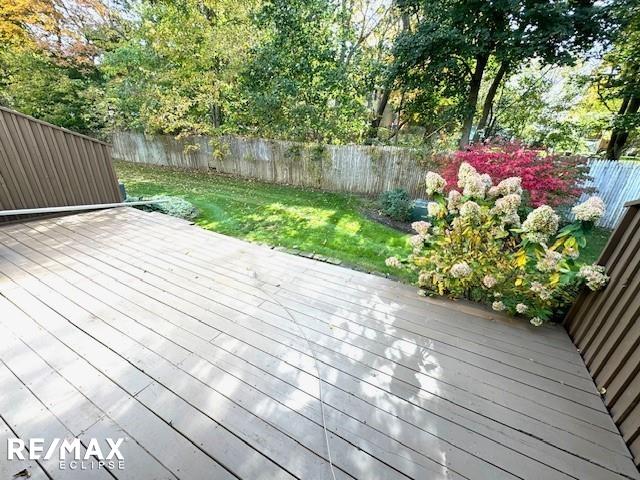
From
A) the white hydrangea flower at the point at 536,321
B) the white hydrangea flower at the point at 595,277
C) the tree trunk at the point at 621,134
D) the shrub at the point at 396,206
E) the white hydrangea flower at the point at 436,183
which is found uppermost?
the tree trunk at the point at 621,134

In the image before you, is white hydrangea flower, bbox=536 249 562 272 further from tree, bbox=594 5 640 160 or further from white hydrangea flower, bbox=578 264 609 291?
tree, bbox=594 5 640 160

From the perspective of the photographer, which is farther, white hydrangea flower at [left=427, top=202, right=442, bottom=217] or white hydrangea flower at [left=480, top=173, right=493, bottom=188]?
white hydrangea flower at [left=427, top=202, right=442, bottom=217]

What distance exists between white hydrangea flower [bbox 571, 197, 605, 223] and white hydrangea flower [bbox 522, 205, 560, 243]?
0.14 m

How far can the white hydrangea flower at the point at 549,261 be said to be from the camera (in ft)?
7.00

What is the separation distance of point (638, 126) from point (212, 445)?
1068 cm

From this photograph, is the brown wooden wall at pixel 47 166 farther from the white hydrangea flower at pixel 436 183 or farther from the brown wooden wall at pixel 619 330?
the brown wooden wall at pixel 619 330

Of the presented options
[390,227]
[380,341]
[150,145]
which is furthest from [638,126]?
[150,145]

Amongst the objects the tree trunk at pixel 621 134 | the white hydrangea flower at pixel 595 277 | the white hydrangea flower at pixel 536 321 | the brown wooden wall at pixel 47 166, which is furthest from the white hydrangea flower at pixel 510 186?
the tree trunk at pixel 621 134

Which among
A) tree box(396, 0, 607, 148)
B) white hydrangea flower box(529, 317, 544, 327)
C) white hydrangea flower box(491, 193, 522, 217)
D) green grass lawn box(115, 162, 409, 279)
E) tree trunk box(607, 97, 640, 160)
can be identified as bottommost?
green grass lawn box(115, 162, 409, 279)

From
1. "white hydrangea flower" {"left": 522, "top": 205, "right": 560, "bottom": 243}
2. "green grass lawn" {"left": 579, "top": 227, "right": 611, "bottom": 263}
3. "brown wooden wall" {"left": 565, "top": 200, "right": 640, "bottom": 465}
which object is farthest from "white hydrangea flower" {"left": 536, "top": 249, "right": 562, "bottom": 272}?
"green grass lawn" {"left": 579, "top": 227, "right": 611, "bottom": 263}

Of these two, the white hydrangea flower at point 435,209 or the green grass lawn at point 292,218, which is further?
the green grass lawn at point 292,218

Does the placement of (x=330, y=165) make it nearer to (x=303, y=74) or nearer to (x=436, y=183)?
(x=303, y=74)

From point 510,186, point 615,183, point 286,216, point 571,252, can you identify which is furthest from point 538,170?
point 286,216

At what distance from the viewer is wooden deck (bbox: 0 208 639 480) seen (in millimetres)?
1345
